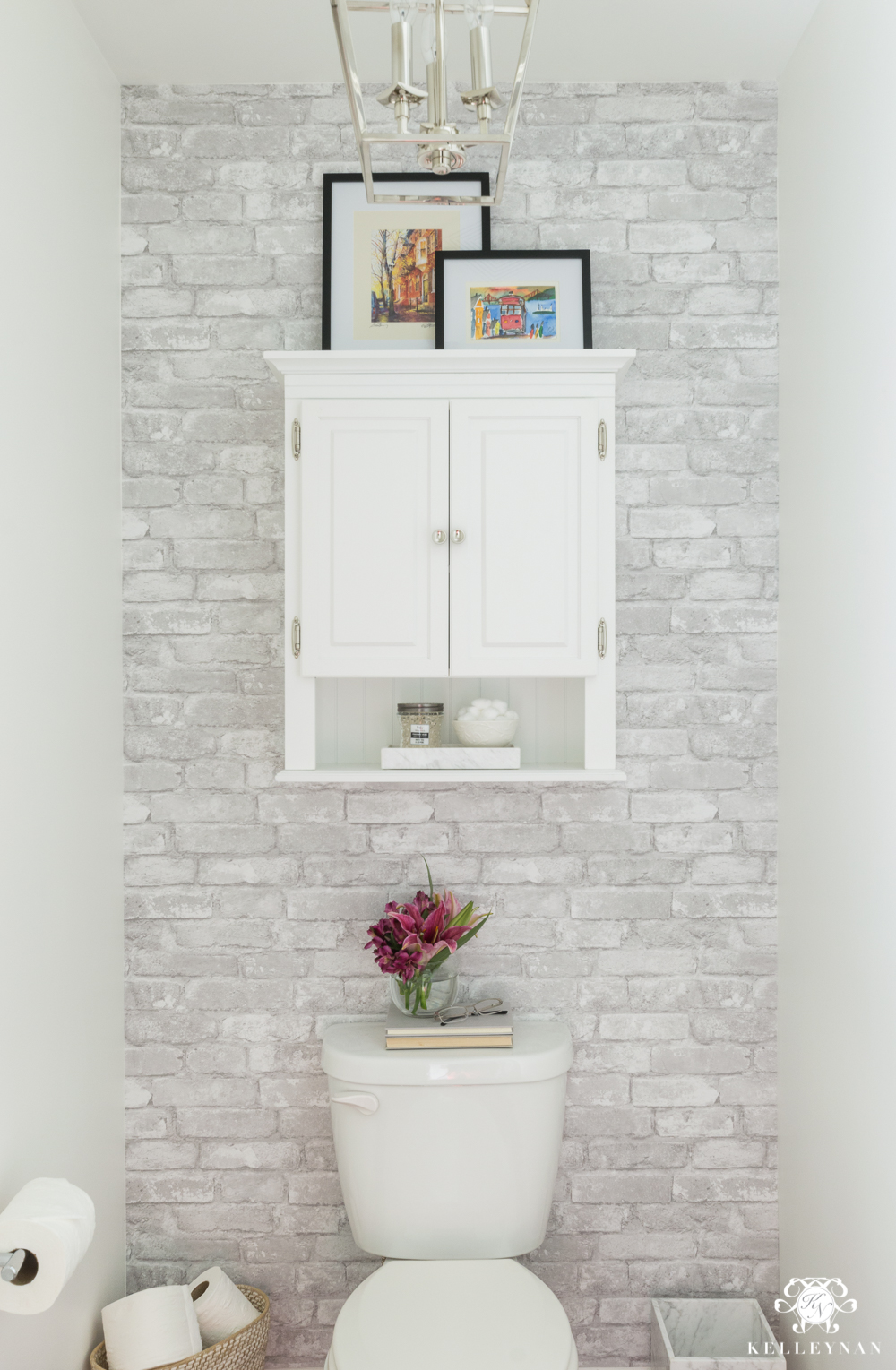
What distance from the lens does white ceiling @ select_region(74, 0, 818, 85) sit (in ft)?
5.33

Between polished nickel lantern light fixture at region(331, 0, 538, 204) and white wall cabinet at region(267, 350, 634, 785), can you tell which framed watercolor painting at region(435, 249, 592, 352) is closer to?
white wall cabinet at region(267, 350, 634, 785)

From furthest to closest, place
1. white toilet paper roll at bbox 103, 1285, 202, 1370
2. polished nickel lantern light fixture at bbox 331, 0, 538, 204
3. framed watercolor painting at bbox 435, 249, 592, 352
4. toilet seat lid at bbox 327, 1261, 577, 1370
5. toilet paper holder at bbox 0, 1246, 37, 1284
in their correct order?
framed watercolor painting at bbox 435, 249, 592, 352, white toilet paper roll at bbox 103, 1285, 202, 1370, toilet seat lid at bbox 327, 1261, 577, 1370, toilet paper holder at bbox 0, 1246, 37, 1284, polished nickel lantern light fixture at bbox 331, 0, 538, 204

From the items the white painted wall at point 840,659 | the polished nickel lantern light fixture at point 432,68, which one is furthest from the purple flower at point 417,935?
the polished nickel lantern light fixture at point 432,68

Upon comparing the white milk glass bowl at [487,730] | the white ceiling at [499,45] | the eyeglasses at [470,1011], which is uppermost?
the white ceiling at [499,45]

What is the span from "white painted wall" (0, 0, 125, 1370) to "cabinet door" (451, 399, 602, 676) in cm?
65

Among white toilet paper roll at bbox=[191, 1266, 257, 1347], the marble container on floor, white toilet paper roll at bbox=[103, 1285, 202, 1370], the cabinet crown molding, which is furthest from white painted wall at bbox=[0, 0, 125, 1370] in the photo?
the marble container on floor

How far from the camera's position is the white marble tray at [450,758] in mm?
1672

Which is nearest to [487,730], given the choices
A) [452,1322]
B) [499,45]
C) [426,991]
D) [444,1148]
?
[426,991]

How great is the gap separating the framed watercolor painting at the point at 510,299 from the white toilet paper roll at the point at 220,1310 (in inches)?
69.5

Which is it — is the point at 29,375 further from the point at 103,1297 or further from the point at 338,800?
the point at 103,1297

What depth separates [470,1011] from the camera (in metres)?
1.76

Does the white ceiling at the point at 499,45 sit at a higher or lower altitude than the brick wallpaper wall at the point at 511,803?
higher

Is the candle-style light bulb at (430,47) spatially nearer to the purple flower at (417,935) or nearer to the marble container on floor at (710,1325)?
the purple flower at (417,935)

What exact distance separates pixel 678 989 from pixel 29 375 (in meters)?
1.57
